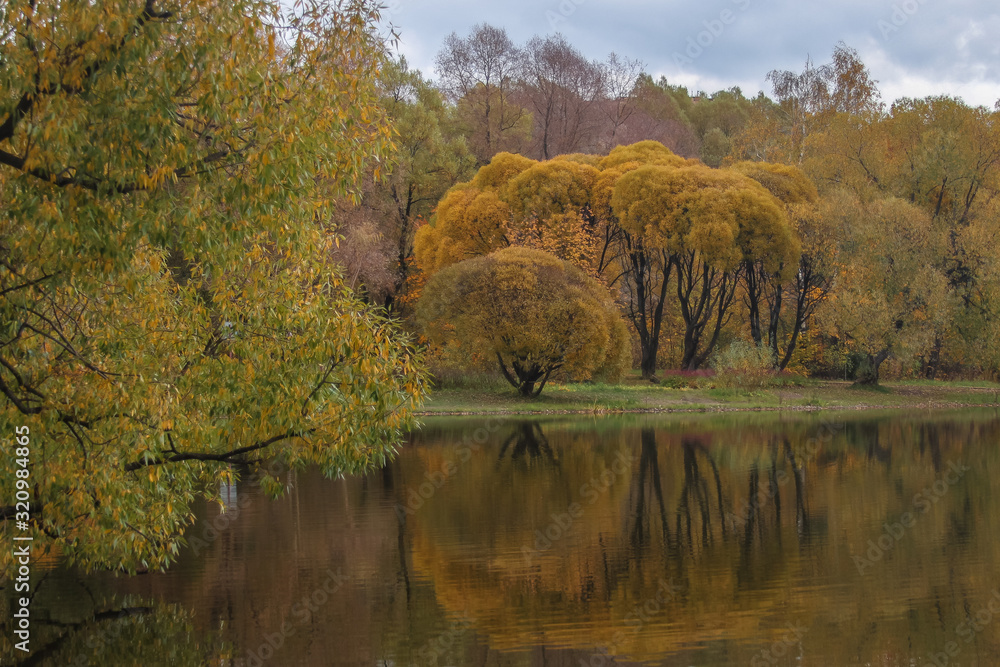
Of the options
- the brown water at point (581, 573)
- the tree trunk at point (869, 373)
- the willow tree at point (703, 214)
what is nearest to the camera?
the brown water at point (581, 573)

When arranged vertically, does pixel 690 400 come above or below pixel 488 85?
below

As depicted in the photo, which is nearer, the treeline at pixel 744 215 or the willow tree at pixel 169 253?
the willow tree at pixel 169 253

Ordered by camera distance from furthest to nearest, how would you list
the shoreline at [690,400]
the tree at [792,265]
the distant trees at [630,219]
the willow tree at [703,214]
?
the tree at [792,265] < the distant trees at [630,219] < the willow tree at [703,214] < the shoreline at [690,400]

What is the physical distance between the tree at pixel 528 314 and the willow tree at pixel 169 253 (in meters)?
23.9

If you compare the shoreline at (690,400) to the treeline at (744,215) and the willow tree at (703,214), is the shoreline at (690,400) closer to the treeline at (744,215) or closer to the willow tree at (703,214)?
the treeline at (744,215)

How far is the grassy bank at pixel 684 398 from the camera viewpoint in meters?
35.0

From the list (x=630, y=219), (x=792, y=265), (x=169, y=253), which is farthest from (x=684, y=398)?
(x=169, y=253)

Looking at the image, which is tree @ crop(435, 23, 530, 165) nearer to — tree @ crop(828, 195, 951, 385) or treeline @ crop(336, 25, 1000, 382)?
treeline @ crop(336, 25, 1000, 382)

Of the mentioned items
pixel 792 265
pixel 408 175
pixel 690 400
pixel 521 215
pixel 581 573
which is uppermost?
pixel 408 175

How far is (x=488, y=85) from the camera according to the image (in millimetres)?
51938

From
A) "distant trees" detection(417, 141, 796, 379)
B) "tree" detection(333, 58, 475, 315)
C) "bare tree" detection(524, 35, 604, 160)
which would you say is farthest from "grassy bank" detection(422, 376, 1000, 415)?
"bare tree" detection(524, 35, 604, 160)

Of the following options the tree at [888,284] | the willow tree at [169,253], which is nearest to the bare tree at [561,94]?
the tree at [888,284]

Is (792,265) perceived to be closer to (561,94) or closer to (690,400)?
(690,400)

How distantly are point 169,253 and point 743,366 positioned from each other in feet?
104
